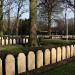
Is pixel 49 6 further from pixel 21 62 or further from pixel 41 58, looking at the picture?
pixel 21 62

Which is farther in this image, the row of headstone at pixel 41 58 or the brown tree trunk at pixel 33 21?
the brown tree trunk at pixel 33 21


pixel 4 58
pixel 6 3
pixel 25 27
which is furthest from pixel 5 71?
pixel 25 27

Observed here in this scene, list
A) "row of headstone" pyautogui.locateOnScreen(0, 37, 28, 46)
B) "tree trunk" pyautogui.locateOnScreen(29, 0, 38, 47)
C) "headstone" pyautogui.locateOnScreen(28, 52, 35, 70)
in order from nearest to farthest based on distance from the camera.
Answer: "headstone" pyautogui.locateOnScreen(28, 52, 35, 70) → "tree trunk" pyautogui.locateOnScreen(29, 0, 38, 47) → "row of headstone" pyautogui.locateOnScreen(0, 37, 28, 46)

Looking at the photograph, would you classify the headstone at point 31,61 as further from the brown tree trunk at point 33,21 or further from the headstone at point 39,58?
the brown tree trunk at point 33,21

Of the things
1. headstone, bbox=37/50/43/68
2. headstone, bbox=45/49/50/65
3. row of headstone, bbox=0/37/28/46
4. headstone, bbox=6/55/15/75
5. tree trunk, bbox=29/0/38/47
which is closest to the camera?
headstone, bbox=6/55/15/75

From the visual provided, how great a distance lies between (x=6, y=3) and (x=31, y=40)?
24.5 feet

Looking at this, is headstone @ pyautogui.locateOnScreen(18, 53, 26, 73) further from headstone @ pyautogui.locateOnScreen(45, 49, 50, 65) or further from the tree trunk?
the tree trunk

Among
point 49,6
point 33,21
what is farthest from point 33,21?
point 49,6

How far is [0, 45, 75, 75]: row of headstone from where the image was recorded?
8.85 metres

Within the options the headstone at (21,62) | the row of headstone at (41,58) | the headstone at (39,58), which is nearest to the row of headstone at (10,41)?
the row of headstone at (41,58)

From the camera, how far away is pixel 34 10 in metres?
18.8

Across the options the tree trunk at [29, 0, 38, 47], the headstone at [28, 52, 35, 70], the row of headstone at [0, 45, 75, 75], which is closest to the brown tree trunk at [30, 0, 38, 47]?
the tree trunk at [29, 0, 38, 47]

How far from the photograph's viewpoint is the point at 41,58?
11672 millimetres

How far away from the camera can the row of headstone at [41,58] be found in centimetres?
885
